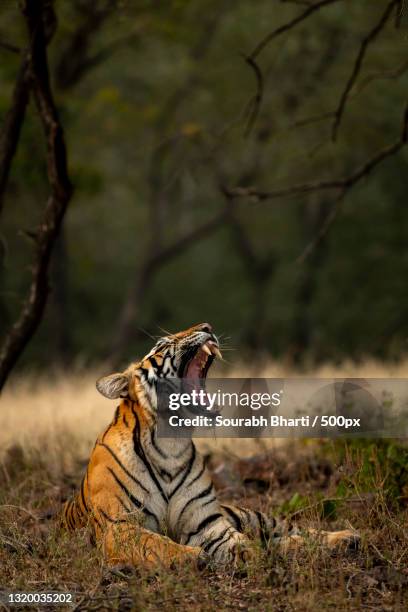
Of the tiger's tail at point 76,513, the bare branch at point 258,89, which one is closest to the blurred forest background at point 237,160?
the bare branch at point 258,89

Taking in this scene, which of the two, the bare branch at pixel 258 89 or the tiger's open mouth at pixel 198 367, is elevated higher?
the bare branch at pixel 258 89

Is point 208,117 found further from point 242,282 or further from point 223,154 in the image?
point 242,282

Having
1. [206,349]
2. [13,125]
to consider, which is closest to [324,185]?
[13,125]

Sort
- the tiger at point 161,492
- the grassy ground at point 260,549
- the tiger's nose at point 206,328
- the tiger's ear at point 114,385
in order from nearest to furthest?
the grassy ground at point 260,549
the tiger at point 161,492
the tiger's ear at point 114,385
the tiger's nose at point 206,328

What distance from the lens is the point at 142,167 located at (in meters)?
25.2

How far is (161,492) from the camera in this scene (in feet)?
16.4

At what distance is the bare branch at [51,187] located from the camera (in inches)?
266

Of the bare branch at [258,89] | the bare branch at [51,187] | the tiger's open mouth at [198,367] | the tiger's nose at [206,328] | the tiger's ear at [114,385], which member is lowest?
the tiger's ear at [114,385]

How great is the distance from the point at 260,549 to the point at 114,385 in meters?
1.19

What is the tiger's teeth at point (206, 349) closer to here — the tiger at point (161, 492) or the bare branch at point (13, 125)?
the tiger at point (161, 492)

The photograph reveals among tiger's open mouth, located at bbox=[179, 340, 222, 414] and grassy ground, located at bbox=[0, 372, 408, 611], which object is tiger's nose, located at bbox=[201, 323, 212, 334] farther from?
grassy ground, located at bbox=[0, 372, 408, 611]

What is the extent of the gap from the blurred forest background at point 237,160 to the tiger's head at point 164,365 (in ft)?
25.7

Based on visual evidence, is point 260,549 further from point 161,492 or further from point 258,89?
point 258,89

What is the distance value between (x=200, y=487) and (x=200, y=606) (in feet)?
3.42
